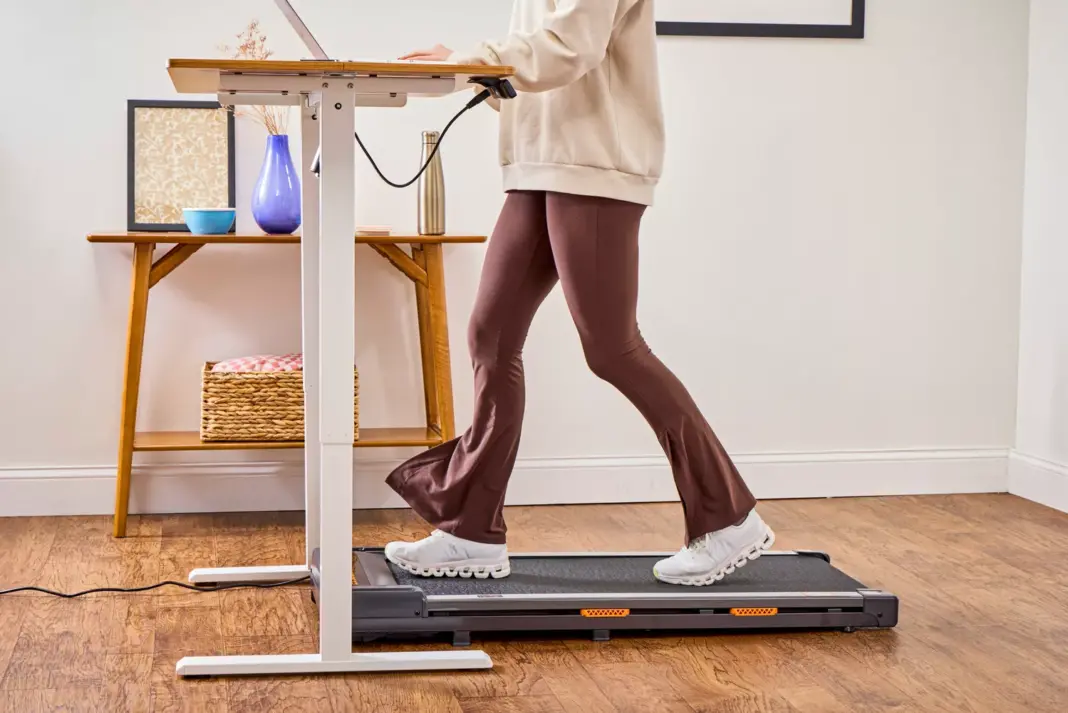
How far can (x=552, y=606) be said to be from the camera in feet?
6.92

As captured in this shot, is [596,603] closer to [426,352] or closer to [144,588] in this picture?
[144,588]

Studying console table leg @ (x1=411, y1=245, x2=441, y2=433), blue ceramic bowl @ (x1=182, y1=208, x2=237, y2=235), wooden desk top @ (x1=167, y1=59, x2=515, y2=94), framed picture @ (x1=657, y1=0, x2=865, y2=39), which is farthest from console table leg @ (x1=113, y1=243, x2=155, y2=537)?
framed picture @ (x1=657, y1=0, x2=865, y2=39)

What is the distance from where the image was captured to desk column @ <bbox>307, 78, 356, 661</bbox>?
5.95 ft

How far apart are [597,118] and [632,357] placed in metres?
0.42

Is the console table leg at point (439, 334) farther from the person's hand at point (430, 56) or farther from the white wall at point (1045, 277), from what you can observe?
the white wall at point (1045, 277)

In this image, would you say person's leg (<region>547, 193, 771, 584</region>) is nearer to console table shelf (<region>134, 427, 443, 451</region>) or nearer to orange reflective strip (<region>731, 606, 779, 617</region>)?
orange reflective strip (<region>731, 606, 779, 617</region>)

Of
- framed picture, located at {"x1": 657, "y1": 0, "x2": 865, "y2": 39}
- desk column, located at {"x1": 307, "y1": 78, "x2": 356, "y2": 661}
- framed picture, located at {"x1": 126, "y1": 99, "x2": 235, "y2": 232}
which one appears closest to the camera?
desk column, located at {"x1": 307, "y1": 78, "x2": 356, "y2": 661}

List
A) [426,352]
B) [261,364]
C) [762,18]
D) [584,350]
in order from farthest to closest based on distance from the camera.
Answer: [762,18] < [426,352] < [261,364] < [584,350]

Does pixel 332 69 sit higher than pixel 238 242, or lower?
higher

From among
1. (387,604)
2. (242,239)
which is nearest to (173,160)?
(242,239)

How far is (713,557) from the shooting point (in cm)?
224

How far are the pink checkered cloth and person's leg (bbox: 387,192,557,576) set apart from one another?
0.76 m

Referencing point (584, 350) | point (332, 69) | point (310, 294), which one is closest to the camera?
point (332, 69)

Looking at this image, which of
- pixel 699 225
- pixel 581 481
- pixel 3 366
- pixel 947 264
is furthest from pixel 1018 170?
pixel 3 366
